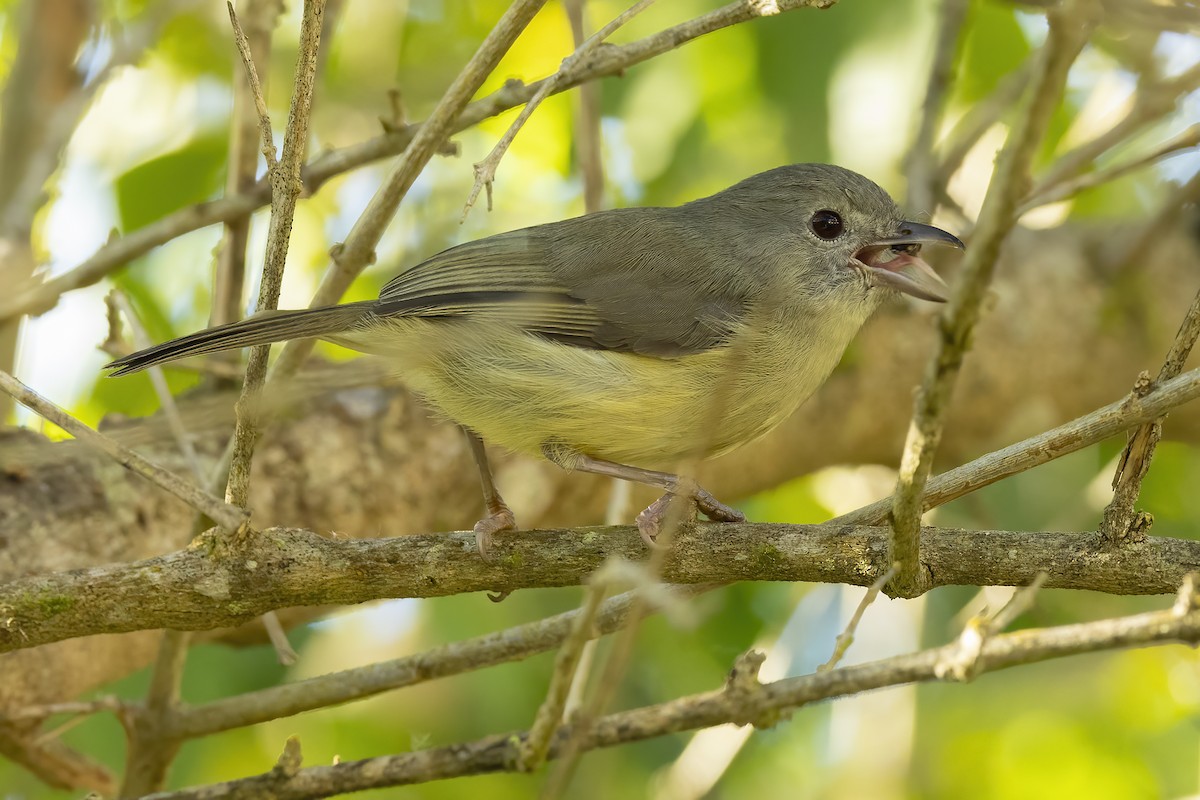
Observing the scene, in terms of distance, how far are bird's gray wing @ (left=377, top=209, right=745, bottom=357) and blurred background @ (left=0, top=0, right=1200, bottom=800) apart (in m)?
0.82

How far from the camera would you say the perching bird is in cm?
341

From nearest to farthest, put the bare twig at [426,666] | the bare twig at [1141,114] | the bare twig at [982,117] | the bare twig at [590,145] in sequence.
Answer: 1. the bare twig at [426,666]
2. the bare twig at [1141,114]
3. the bare twig at [590,145]
4. the bare twig at [982,117]

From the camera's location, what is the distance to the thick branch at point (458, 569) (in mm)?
2678

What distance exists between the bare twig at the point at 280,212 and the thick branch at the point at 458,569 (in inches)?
7.8

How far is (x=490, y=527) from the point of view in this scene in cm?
313

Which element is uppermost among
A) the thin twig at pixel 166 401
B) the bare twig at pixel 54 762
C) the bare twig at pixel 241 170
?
the bare twig at pixel 241 170

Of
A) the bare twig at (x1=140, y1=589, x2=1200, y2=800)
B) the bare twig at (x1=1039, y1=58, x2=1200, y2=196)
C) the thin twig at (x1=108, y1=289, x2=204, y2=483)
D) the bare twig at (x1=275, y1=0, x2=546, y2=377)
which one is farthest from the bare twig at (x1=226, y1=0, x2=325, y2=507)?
the bare twig at (x1=1039, y1=58, x2=1200, y2=196)

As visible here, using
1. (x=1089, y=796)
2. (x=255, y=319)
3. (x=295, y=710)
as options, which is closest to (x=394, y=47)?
(x=255, y=319)

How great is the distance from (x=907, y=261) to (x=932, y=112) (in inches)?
71.5

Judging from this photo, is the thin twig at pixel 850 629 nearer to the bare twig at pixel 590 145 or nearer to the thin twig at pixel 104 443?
the thin twig at pixel 104 443

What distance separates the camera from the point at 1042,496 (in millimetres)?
5332

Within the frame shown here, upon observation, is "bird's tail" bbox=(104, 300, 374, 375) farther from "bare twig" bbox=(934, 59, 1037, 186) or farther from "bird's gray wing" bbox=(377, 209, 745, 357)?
"bare twig" bbox=(934, 59, 1037, 186)

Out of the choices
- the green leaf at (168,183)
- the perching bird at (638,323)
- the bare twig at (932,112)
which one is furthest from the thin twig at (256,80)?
the bare twig at (932,112)

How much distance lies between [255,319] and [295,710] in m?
1.12
